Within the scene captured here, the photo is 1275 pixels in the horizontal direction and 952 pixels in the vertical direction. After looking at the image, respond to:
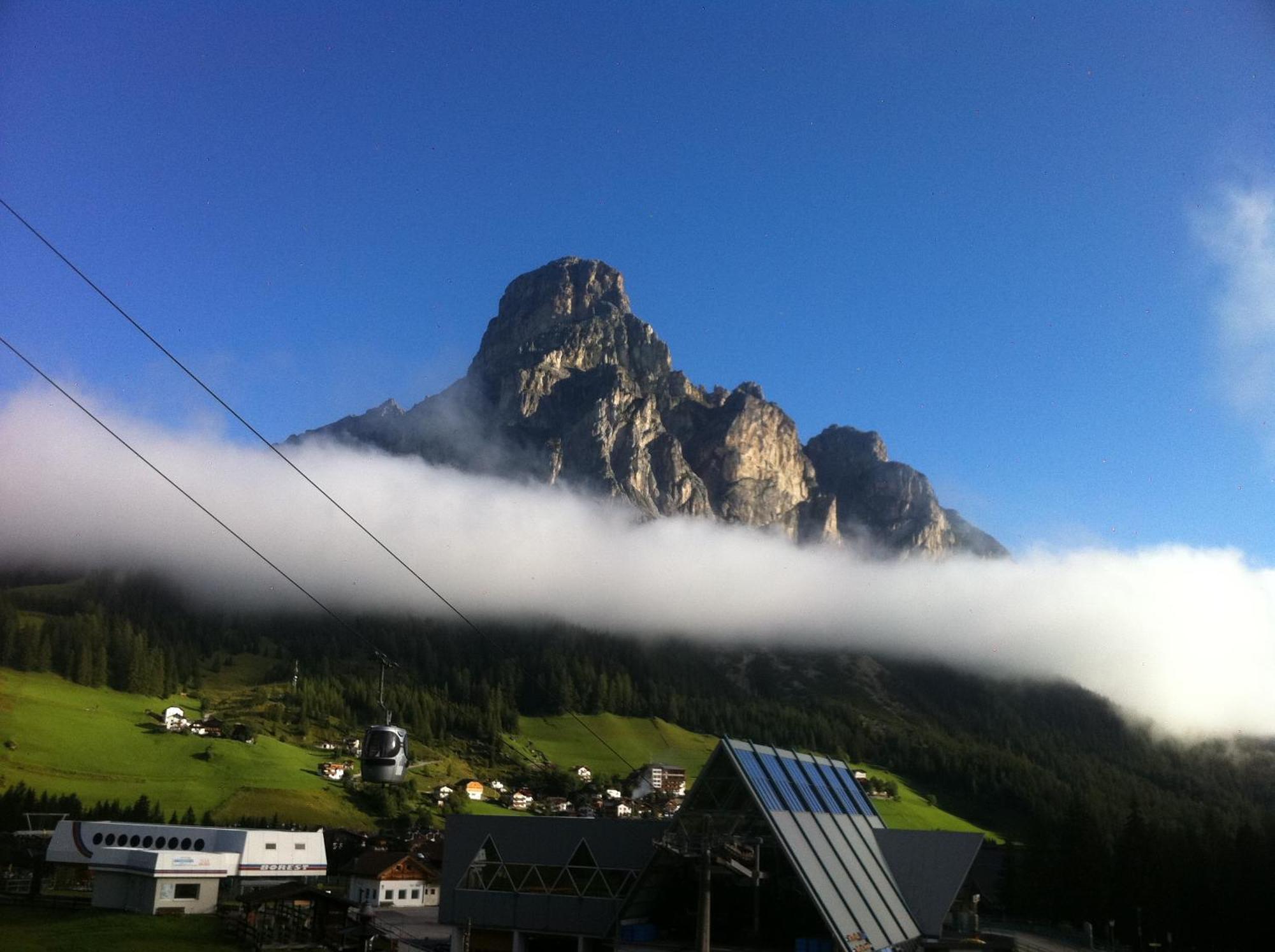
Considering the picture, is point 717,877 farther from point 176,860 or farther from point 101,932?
point 176,860

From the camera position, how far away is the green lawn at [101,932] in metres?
45.7

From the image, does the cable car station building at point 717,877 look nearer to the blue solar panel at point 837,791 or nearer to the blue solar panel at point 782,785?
the blue solar panel at point 782,785

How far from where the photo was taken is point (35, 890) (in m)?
64.6

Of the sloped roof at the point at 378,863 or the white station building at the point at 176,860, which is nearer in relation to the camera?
the white station building at the point at 176,860

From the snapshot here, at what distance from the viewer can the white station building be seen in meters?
61.1

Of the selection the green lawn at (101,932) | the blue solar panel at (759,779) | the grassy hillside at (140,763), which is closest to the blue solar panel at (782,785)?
the blue solar panel at (759,779)

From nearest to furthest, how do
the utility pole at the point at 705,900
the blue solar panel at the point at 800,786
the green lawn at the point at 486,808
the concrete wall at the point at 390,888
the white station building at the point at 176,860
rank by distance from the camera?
the utility pole at the point at 705,900 → the blue solar panel at the point at 800,786 → the white station building at the point at 176,860 → the concrete wall at the point at 390,888 → the green lawn at the point at 486,808

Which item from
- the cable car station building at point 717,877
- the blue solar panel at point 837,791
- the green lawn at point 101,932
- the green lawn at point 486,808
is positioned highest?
the blue solar panel at point 837,791

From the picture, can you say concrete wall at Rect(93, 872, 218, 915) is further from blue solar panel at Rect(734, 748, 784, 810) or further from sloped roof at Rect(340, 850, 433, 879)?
blue solar panel at Rect(734, 748, 784, 810)

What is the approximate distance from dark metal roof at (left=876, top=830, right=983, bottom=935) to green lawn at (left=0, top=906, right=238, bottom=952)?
1298 inches

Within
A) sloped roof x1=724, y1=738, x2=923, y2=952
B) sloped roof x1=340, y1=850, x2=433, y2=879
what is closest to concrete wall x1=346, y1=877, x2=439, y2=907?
sloped roof x1=340, y1=850, x2=433, y2=879

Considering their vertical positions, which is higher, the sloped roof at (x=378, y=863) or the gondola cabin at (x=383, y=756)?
the gondola cabin at (x=383, y=756)

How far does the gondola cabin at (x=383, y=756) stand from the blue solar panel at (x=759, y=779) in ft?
44.3

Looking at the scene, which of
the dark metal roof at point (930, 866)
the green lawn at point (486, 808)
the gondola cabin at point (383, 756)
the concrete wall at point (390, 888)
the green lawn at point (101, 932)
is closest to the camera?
the gondola cabin at point (383, 756)
